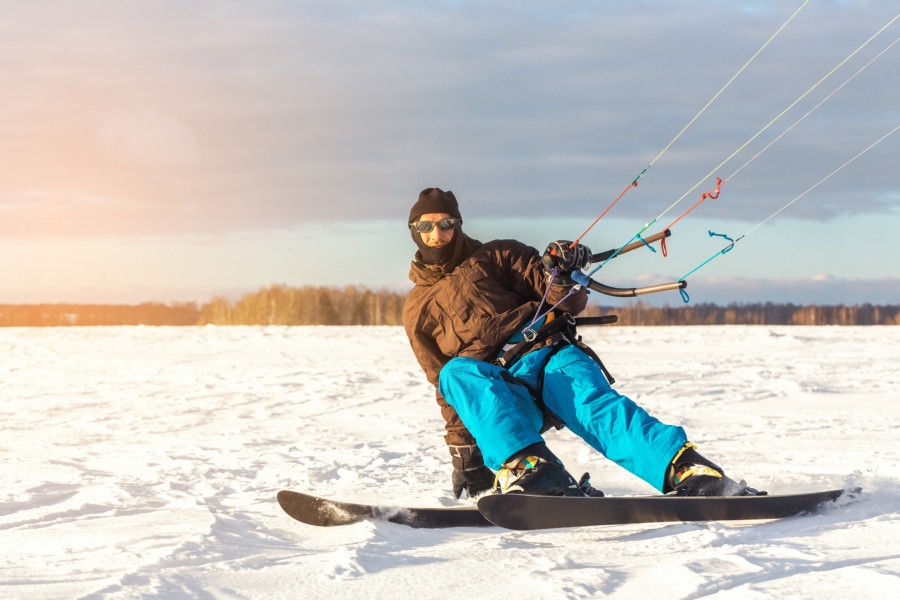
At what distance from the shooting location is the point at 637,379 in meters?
9.84

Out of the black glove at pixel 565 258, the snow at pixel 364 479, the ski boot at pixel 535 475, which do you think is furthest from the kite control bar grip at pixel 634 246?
the snow at pixel 364 479

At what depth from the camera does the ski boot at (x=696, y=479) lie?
3.53 meters

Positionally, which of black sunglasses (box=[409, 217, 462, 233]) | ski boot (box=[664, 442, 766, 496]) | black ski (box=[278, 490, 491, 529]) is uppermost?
black sunglasses (box=[409, 217, 462, 233])

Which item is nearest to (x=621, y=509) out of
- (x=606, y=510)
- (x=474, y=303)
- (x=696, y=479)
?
(x=606, y=510)

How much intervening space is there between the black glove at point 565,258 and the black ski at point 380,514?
3.56 feet

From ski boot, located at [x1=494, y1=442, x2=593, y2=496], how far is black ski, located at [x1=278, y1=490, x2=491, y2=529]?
10.7 inches

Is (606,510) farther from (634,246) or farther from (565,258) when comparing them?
(634,246)

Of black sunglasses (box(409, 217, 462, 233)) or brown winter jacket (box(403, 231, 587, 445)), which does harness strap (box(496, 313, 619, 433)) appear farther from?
black sunglasses (box(409, 217, 462, 233))

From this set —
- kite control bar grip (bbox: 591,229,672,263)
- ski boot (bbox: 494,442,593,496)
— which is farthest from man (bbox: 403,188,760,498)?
kite control bar grip (bbox: 591,229,672,263)

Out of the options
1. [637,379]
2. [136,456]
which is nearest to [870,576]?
[136,456]

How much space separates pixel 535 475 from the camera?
3594 millimetres

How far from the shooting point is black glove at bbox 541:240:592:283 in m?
3.90

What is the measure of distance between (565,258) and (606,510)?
3.54ft

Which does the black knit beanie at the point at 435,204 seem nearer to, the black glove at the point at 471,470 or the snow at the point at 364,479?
the black glove at the point at 471,470
